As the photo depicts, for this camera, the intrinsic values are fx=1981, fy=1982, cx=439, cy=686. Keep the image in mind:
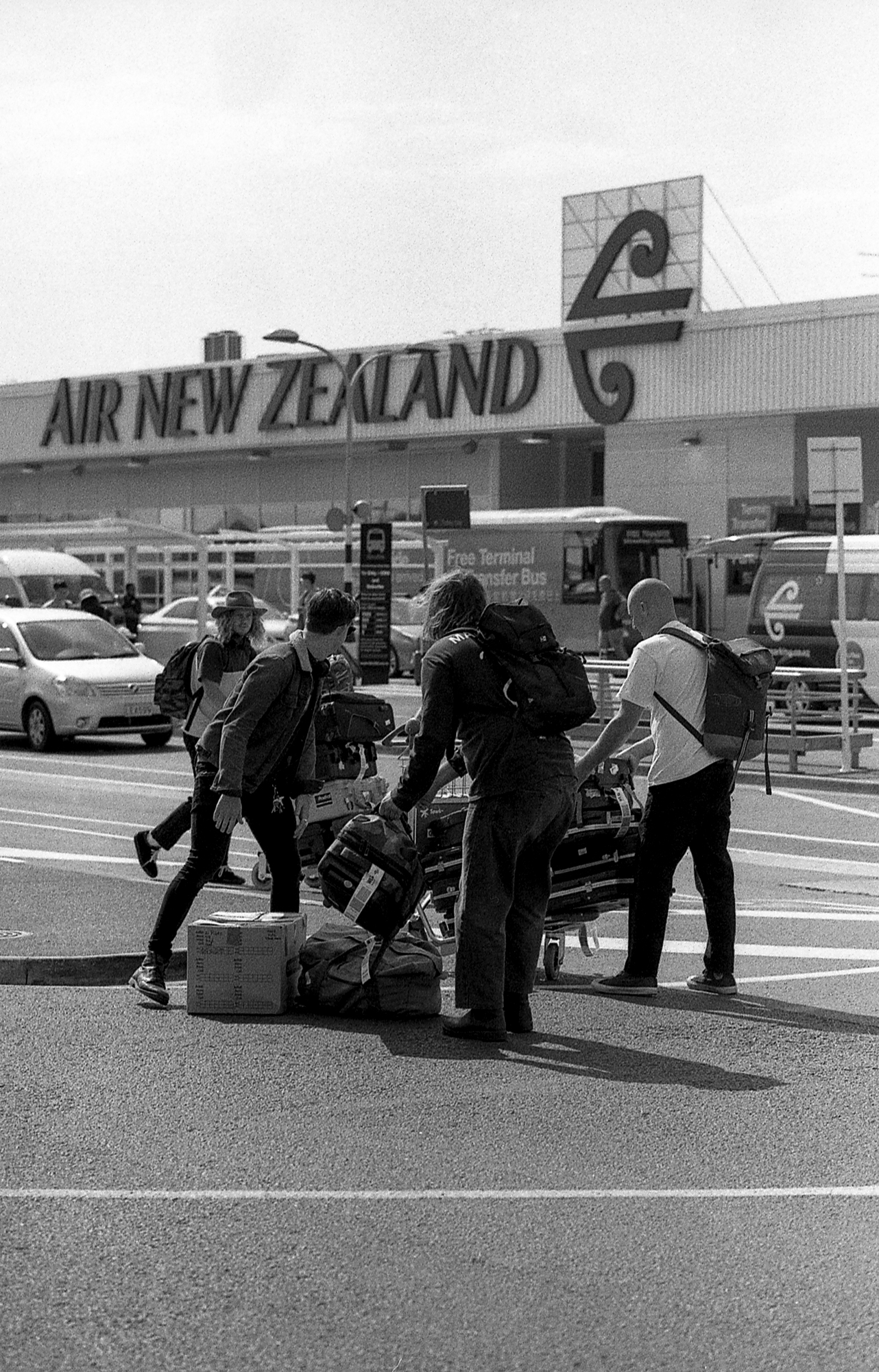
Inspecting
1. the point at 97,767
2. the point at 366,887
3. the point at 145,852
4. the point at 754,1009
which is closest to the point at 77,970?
the point at 366,887

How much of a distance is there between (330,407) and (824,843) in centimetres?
4430

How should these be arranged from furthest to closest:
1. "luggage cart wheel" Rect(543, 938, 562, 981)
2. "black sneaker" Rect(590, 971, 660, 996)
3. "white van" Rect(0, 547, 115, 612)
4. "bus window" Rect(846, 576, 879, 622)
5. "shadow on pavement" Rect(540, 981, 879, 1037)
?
"white van" Rect(0, 547, 115, 612)
"bus window" Rect(846, 576, 879, 622)
"luggage cart wheel" Rect(543, 938, 562, 981)
"black sneaker" Rect(590, 971, 660, 996)
"shadow on pavement" Rect(540, 981, 879, 1037)

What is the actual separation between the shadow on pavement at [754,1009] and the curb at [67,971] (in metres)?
1.88

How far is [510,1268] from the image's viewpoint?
471 centimetres

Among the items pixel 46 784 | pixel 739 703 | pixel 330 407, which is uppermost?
pixel 330 407

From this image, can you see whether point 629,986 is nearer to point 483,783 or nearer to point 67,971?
point 483,783

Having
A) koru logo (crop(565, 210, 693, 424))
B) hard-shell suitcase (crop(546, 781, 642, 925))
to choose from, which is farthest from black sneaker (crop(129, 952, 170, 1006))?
koru logo (crop(565, 210, 693, 424))

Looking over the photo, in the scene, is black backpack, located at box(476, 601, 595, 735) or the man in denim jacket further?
the man in denim jacket

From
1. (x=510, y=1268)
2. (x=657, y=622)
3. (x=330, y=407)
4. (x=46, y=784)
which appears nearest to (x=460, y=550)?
(x=330, y=407)

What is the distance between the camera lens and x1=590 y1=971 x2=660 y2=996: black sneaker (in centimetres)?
824

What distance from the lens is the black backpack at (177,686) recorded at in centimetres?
1159

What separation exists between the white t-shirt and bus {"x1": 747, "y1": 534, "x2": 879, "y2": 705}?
20.9 meters

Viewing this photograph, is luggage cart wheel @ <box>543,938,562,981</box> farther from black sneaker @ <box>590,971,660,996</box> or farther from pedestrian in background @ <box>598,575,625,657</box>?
pedestrian in background @ <box>598,575,625,657</box>

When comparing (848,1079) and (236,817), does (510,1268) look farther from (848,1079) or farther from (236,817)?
(236,817)
